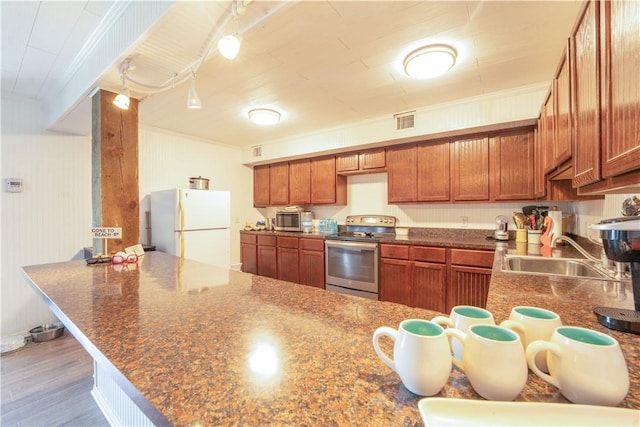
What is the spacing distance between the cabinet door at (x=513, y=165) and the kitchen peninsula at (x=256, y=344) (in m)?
1.75

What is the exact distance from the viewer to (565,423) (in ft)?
1.24

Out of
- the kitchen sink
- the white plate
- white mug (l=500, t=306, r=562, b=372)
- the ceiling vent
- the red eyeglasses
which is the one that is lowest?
the kitchen sink

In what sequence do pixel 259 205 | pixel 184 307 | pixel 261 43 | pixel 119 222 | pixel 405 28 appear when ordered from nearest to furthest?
pixel 184 307 < pixel 405 28 < pixel 261 43 < pixel 119 222 < pixel 259 205

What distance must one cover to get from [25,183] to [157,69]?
2.27m

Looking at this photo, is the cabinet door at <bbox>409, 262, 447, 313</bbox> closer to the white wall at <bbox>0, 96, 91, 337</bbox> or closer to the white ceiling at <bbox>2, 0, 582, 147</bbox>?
the white ceiling at <bbox>2, 0, 582, 147</bbox>

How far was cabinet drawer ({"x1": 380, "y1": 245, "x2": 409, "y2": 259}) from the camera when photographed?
2.88m

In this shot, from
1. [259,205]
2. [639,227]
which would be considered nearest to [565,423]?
[639,227]

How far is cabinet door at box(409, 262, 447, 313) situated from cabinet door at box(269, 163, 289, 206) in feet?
7.70

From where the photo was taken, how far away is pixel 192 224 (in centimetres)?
321

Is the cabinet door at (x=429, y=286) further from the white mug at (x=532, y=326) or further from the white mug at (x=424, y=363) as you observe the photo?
the white mug at (x=424, y=363)

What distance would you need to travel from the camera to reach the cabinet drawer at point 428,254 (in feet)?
8.72

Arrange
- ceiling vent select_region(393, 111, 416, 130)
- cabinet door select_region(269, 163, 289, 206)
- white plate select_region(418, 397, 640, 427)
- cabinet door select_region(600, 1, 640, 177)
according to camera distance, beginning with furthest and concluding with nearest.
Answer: cabinet door select_region(269, 163, 289, 206) < ceiling vent select_region(393, 111, 416, 130) < cabinet door select_region(600, 1, 640, 177) < white plate select_region(418, 397, 640, 427)

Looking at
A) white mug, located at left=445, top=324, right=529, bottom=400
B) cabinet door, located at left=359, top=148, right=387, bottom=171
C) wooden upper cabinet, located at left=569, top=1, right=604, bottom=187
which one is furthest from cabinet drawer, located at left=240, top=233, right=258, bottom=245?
white mug, located at left=445, top=324, right=529, bottom=400

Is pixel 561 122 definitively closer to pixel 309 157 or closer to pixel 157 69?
pixel 157 69
